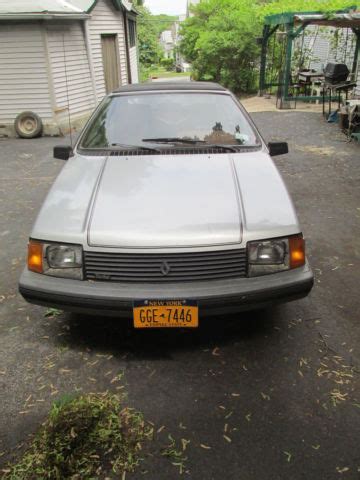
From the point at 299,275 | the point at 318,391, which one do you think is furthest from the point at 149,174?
the point at 318,391

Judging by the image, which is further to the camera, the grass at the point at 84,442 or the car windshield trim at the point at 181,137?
the car windshield trim at the point at 181,137

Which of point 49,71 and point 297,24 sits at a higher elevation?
point 297,24

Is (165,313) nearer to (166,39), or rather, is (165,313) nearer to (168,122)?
(168,122)

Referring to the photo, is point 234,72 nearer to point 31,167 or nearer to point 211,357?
point 31,167

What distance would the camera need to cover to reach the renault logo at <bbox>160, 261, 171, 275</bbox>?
270 centimetres

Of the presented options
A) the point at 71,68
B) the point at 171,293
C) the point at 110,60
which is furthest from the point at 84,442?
the point at 110,60

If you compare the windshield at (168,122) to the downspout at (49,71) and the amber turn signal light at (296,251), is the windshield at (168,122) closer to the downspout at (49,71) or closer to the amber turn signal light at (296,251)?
the amber turn signal light at (296,251)

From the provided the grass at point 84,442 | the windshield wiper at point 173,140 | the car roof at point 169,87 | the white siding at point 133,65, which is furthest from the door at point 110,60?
the grass at point 84,442

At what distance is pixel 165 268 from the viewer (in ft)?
8.89

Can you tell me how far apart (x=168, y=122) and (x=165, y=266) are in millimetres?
1788

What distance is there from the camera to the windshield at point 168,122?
3865mm

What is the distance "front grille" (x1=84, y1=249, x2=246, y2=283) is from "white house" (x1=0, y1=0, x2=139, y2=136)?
8589 millimetres

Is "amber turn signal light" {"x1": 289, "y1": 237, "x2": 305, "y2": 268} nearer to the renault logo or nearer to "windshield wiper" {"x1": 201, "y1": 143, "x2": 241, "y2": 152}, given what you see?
the renault logo

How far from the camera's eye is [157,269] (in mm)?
2715
